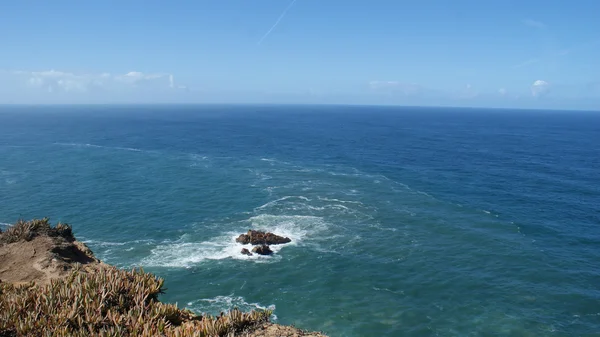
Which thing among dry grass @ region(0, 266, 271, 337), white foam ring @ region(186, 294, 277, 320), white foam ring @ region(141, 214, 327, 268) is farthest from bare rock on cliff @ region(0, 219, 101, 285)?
white foam ring @ region(141, 214, 327, 268)

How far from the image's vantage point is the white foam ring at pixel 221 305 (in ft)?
127

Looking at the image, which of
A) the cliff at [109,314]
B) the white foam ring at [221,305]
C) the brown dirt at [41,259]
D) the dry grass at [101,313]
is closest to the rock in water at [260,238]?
the white foam ring at [221,305]

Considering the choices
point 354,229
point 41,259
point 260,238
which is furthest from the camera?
point 354,229

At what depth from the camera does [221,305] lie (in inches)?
1560

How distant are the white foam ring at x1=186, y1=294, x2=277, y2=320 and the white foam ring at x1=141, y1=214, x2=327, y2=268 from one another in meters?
8.23

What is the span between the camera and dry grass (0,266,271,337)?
47.5ft

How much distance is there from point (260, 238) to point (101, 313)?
3788 centimetres

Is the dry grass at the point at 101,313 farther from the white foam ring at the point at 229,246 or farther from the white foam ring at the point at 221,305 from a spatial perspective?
the white foam ring at the point at 229,246

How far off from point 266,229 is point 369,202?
2165 centimetres

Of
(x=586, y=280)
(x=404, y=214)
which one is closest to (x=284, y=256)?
(x=404, y=214)

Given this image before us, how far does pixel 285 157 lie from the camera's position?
366 feet

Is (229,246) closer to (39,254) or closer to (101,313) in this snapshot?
(39,254)

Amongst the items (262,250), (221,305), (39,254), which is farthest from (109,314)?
Answer: (262,250)

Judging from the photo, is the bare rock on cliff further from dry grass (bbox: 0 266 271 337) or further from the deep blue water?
the deep blue water
